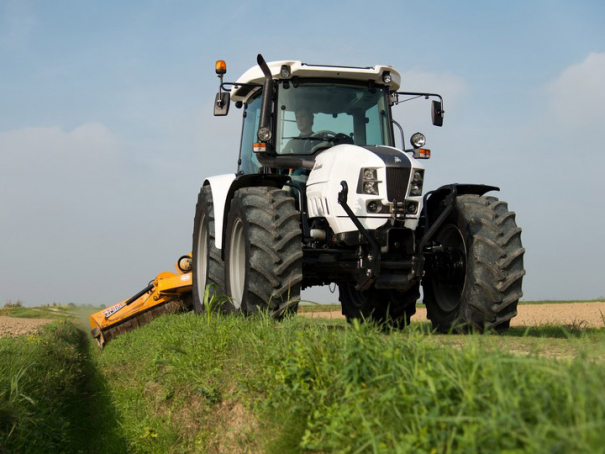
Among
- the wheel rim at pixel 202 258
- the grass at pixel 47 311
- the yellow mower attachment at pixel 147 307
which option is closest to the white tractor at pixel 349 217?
the wheel rim at pixel 202 258

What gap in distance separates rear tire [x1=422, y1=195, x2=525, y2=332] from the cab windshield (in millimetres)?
1424

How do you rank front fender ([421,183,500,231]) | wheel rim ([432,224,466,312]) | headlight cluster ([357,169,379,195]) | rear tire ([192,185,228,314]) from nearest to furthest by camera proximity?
headlight cluster ([357,169,379,195]) < wheel rim ([432,224,466,312]) < front fender ([421,183,500,231]) < rear tire ([192,185,228,314])

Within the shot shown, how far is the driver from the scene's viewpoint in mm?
7797

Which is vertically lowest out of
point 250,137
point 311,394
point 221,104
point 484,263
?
point 311,394

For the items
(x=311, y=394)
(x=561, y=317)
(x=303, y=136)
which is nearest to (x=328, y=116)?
(x=303, y=136)

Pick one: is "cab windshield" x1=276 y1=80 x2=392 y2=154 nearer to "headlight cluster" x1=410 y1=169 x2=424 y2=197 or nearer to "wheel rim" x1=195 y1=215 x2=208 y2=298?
"headlight cluster" x1=410 y1=169 x2=424 y2=197

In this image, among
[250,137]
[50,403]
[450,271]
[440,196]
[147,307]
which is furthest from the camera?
[147,307]

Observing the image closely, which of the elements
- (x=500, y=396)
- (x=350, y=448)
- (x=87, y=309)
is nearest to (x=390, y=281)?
(x=350, y=448)

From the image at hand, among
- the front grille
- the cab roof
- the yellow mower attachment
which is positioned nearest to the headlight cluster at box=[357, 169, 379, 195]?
the front grille

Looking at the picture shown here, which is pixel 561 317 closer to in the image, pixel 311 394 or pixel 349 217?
pixel 349 217

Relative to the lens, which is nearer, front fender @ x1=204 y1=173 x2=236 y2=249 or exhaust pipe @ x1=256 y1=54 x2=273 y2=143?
exhaust pipe @ x1=256 y1=54 x2=273 y2=143

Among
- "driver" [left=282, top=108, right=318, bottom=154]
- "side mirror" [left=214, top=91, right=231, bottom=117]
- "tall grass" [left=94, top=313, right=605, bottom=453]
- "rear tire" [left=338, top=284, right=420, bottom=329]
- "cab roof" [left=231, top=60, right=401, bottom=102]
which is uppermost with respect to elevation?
"cab roof" [left=231, top=60, right=401, bottom=102]

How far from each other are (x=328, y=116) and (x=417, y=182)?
154cm

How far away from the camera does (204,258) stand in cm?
1020
